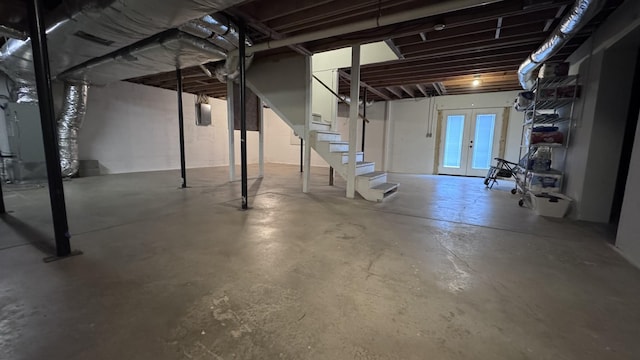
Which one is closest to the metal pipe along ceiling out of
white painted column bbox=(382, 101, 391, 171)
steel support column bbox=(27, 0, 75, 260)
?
steel support column bbox=(27, 0, 75, 260)

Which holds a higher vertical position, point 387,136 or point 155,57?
point 155,57

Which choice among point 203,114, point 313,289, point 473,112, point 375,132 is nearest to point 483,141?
point 473,112

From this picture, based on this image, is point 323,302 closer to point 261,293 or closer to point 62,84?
point 261,293

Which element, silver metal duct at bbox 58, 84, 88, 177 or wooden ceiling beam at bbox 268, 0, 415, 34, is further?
silver metal duct at bbox 58, 84, 88, 177

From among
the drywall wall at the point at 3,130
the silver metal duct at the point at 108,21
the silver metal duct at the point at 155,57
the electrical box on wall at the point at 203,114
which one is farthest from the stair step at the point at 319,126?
the drywall wall at the point at 3,130

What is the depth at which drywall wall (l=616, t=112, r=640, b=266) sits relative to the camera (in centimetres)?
221

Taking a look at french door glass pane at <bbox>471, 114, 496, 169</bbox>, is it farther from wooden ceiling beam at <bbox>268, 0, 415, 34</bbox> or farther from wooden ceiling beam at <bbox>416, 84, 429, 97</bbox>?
wooden ceiling beam at <bbox>268, 0, 415, 34</bbox>

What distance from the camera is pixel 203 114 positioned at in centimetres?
870

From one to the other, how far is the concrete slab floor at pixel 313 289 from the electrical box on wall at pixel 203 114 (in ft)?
19.3

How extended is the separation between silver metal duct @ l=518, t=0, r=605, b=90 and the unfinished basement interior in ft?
0.07

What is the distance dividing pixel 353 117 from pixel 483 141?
5.74 meters

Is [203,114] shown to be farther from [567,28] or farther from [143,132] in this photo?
[567,28]

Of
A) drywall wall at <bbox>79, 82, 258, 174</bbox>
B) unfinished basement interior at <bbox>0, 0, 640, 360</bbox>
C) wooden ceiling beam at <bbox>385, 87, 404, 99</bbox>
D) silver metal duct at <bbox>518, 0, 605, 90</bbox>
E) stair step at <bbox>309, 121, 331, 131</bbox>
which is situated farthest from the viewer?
wooden ceiling beam at <bbox>385, 87, 404, 99</bbox>

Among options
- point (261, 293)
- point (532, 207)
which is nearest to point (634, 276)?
point (532, 207)
